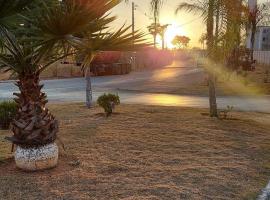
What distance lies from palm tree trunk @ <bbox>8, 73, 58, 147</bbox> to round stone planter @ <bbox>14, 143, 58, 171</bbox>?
9 centimetres

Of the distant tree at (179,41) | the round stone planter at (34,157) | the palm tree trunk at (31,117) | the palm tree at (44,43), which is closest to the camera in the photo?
the palm tree at (44,43)

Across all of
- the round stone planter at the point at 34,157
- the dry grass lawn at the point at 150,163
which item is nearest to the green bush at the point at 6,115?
the dry grass lawn at the point at 150,163

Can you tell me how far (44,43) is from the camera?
5.80m

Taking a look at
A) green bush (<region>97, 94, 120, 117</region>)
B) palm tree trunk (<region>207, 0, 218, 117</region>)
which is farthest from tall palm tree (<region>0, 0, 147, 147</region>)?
palm tree trunk (<region>207, 0, 218, 117</region>)

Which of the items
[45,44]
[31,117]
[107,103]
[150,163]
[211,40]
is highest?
[211,40]

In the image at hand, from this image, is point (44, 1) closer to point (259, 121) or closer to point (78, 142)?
point (78, 142)

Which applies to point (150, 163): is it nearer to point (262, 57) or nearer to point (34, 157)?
point (34, 157)

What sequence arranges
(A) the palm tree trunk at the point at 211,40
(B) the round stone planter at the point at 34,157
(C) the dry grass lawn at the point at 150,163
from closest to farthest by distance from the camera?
(C) the dry grass lawn at the point at 150,163 → (B) the round stone planter at the point at 34,157 → (A) the palm tree trunk at the point at 211,40

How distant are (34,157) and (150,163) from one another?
5.68ft

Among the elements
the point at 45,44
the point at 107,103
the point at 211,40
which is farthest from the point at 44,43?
the point at 211,40

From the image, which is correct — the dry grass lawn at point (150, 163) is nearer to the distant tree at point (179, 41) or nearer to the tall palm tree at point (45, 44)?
the tall palm tree at point (45, 44)

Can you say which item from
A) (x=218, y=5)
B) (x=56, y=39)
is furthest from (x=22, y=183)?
(x=218, y=5)

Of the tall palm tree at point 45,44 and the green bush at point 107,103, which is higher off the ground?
the tall palm tree at point 45,44

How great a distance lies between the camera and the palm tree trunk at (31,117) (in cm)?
680
